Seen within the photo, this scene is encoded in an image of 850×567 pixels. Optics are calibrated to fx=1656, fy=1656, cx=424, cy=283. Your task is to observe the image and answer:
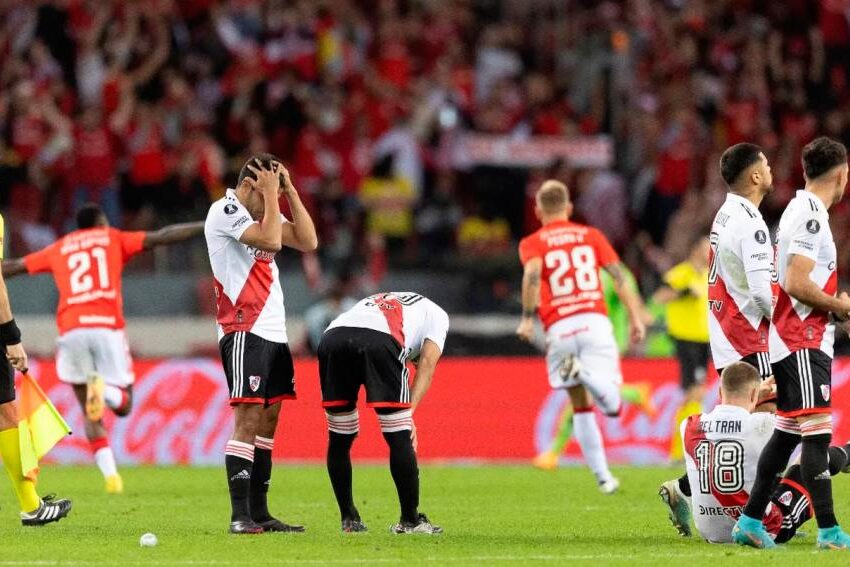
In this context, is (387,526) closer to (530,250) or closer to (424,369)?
(424,369)

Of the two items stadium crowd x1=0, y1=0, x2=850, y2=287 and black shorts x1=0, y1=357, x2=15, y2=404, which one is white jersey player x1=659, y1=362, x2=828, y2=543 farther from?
stadium crowd x1=0, y1=0, x2=850, y2=287

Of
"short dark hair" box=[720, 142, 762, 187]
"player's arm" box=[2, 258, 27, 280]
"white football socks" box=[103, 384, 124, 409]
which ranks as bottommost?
"white football socks" box=[103, 384, 124, 409]

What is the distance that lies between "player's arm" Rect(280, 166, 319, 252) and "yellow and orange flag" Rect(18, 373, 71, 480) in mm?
2014

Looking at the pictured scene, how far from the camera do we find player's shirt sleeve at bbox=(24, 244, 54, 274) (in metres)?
13.8

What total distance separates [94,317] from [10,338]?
4461 mm

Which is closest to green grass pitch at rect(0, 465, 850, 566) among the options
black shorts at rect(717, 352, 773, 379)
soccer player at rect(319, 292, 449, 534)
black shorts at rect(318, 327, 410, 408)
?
soccer player at rect(319, 292, 449, 534)

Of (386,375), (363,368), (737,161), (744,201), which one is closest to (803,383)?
(744,201)

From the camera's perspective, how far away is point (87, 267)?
14.4 meters

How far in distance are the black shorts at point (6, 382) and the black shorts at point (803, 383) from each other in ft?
16.0

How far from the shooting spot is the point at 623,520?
11.3 m

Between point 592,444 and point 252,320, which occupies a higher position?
point 252,320

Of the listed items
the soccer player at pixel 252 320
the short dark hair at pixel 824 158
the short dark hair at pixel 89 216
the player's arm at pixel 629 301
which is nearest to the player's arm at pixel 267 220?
the soccer player at pixel 252 320

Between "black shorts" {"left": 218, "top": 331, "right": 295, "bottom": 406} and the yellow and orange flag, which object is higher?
"black shorts" {"left": 218, "top": 331, "right": 295, "bottom": 406}

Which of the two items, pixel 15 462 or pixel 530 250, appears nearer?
pixel 15 462
